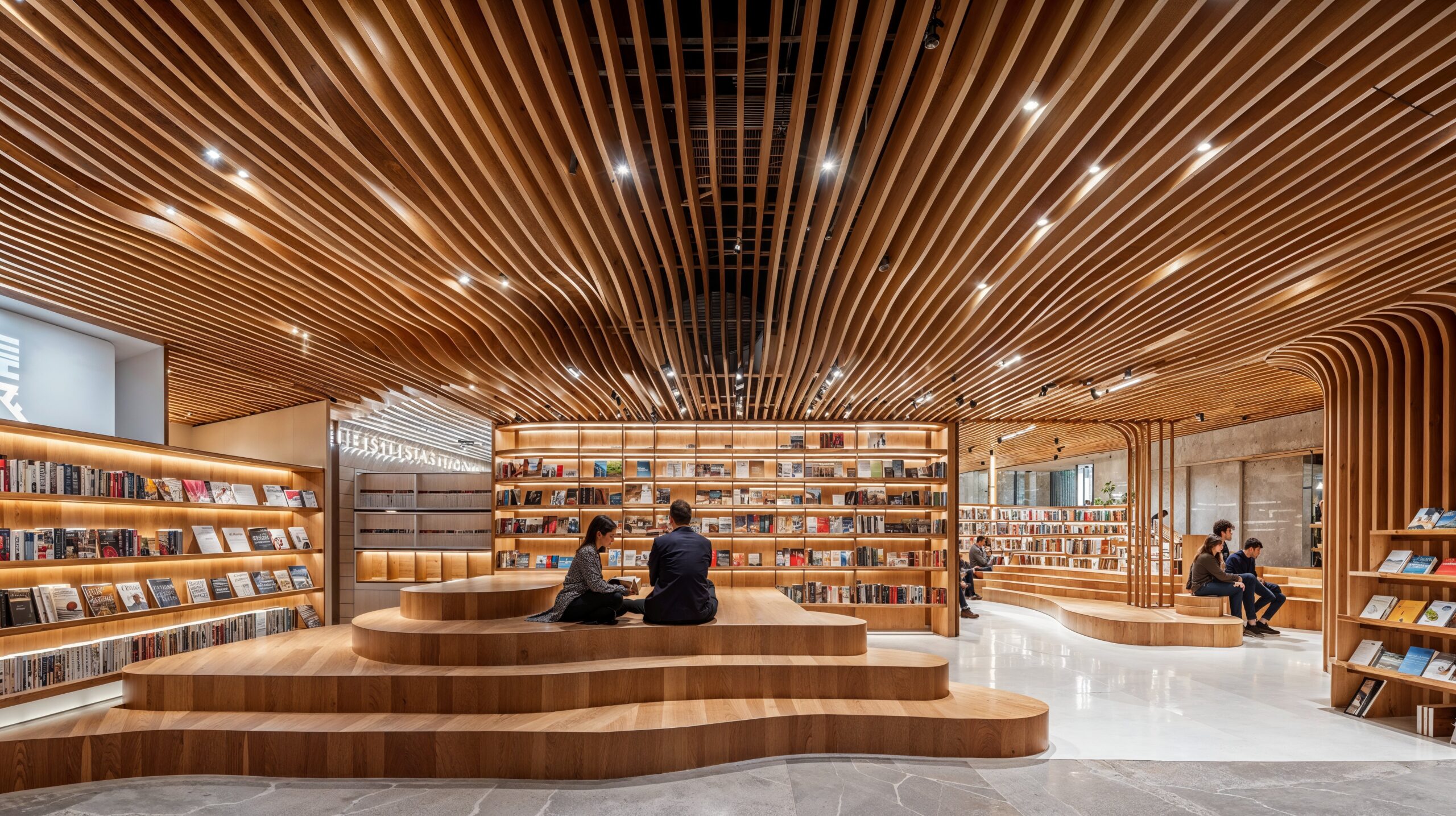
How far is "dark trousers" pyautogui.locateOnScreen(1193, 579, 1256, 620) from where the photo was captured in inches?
434

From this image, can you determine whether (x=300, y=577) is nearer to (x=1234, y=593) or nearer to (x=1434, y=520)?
(x=1434, y=520)

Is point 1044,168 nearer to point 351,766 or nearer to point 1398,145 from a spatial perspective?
point 1398,145

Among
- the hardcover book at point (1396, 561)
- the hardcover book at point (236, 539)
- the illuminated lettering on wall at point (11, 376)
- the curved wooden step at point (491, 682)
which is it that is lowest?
the curved wooden step at point (491, 682)

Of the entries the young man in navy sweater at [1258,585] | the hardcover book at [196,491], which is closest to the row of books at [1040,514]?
the young man in navy sweater at [1258,585]

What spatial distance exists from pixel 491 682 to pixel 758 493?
6945 mm

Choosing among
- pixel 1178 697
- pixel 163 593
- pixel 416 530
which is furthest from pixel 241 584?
pixel 1178 697

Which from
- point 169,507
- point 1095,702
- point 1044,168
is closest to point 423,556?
point 169,507

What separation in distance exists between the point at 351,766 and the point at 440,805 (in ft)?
2.65

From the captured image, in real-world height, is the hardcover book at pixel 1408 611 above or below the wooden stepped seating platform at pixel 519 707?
above

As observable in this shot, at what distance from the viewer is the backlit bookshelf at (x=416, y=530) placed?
40.1 ft

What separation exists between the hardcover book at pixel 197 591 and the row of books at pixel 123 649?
0.66 feet

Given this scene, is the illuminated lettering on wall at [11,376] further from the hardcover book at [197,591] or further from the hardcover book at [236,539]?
the hardcover book at [236,539]

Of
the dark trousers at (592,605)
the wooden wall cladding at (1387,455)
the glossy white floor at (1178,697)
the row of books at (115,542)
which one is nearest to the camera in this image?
the glossy white floor at (1178,697)

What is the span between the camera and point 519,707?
5.34 meters
